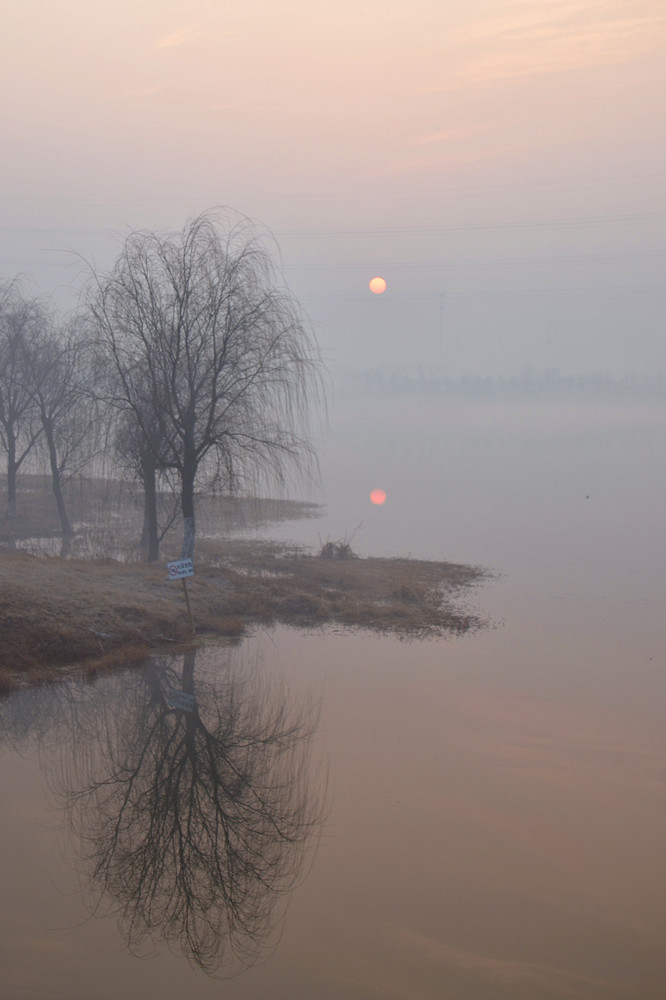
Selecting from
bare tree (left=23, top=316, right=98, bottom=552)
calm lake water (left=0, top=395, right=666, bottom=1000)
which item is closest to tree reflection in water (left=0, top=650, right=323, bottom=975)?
calm lake water (left=0, top=395, right=666, bottom=1000)

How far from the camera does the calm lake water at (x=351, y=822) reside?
24.6 ft

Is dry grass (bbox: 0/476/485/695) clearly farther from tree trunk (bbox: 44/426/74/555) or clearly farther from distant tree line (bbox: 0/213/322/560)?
tree trunk (bbox: 44/426/74/555)

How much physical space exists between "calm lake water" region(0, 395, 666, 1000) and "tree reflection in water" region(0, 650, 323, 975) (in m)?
0.03

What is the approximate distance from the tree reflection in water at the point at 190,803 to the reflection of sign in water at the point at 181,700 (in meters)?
0.07

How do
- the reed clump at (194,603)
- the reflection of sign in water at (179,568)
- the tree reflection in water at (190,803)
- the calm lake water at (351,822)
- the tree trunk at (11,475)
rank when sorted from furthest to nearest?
the tree trunk at (11,475) → the reflection of sign in water at (179,568) → the reed clump at (194,603) → the tree reflection in water at (190,803) → the calm lake water at (351,822)

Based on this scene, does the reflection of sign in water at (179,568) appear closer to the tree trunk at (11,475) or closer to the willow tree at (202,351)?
the willow tree at (202,351)

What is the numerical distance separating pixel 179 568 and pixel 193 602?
11.5ft

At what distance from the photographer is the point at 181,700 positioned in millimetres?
13664

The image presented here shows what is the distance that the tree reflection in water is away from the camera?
828 centimetres

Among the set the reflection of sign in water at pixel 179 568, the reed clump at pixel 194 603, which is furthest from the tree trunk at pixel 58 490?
the reflection of sign in water at pixel 179 568

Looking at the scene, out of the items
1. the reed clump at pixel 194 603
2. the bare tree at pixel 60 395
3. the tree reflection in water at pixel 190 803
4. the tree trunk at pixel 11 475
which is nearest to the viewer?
the tree reflection in water at pixel 190 803

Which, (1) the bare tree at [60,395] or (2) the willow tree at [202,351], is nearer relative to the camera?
(2) the willow tree at [202,351]

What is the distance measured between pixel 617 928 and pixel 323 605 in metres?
11.9

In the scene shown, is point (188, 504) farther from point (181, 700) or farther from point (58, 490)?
point (58, 490)
